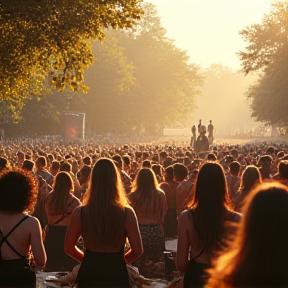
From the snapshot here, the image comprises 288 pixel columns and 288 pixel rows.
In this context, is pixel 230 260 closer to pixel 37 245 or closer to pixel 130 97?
pixel 37 245

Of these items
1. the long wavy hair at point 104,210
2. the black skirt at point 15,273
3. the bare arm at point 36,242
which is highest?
the long wavy hair at point 104,210

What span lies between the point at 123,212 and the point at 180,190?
5.14m

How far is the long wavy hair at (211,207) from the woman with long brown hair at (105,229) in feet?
1.94

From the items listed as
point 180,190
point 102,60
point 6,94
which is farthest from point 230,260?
point 102,60

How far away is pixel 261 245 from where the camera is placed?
10.8 ft

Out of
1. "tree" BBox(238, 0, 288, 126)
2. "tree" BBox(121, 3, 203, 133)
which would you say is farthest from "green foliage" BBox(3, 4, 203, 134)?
"tree" BBox(238, 0, 288, 126)

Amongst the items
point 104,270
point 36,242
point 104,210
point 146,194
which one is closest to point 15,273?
point 36,242

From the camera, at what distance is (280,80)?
4766 centimetres

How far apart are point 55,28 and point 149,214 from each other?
9022 mm

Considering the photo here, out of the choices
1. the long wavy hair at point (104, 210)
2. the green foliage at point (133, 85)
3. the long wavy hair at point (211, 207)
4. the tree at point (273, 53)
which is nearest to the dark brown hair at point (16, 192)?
the long wavy hair at point (104, 210)

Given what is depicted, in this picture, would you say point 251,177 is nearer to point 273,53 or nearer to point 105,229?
point 105,229

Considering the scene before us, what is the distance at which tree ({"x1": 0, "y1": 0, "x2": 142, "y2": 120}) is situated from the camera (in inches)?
617

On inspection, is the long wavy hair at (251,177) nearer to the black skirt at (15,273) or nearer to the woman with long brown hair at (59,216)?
the woman with long brown hair at (59,216)

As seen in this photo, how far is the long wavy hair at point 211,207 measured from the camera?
5.12 metres
